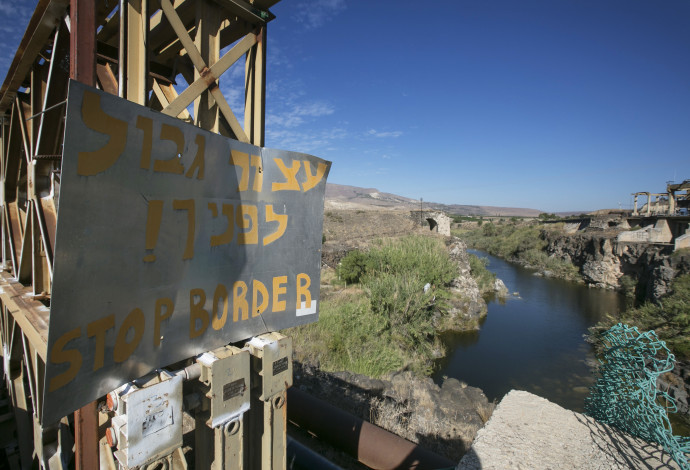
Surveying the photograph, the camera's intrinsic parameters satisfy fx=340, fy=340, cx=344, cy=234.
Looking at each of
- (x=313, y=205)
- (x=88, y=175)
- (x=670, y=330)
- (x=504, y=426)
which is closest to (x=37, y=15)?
(x=88, y=175)

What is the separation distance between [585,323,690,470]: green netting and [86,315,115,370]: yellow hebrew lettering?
3.29m

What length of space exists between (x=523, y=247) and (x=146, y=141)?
42023 millimetres

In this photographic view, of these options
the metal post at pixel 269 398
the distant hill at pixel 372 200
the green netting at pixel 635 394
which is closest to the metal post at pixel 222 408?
the metal post at pixel 269 398

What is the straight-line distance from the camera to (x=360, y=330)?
9906mm

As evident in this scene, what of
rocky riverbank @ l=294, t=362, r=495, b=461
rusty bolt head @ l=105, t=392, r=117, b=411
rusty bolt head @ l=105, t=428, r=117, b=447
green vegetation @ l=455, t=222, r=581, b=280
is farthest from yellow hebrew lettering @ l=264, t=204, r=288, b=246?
green vegetation @ l=455, t=222, r=581, b=280

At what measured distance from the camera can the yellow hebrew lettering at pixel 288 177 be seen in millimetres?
2125

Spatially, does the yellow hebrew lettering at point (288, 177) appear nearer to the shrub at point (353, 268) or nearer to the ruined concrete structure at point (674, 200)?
the shrub at point (353, 268)

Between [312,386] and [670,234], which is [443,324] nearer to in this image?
[312,386]

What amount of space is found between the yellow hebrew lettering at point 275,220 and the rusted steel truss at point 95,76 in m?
0.45

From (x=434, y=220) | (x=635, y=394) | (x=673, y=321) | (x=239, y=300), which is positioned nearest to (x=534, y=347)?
(x=673, y=321)

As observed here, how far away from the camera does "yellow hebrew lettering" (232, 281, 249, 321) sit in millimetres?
1924

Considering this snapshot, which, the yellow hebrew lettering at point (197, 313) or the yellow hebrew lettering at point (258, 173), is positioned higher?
the yellow hebrew lettering at point (258, 173)

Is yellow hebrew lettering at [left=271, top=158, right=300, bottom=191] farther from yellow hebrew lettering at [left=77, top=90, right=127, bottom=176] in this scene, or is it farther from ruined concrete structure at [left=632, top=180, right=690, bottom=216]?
ruined concrete structure at [left=632, top=180, right=690, bottom=216]

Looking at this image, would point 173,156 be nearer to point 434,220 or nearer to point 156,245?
point 156,245
